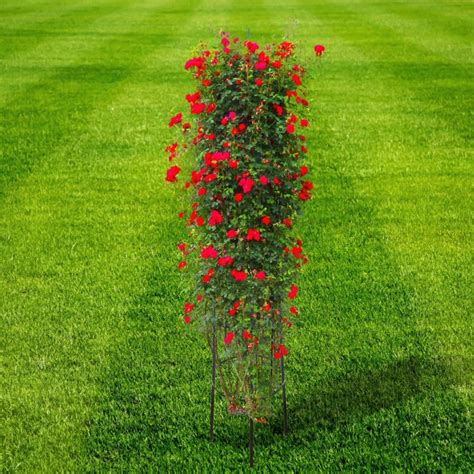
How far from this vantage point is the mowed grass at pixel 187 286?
4.66 m

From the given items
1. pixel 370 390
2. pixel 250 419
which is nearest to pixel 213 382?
pixel 250 419

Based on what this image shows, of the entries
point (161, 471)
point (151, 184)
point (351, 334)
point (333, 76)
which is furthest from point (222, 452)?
point (333, 76)

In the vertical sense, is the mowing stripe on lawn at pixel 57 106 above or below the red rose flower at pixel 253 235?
below

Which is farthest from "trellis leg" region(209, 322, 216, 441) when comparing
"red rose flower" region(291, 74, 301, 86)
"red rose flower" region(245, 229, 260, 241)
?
"red rose flower" region(291, 74, 301, 86)

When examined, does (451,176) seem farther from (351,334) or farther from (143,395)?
(143,395)

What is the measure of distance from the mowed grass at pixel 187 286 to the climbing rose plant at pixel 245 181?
0.36m

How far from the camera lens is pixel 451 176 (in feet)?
31.1

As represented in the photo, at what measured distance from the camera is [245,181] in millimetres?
3918

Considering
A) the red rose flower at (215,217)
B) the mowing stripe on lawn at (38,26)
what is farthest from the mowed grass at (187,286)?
the mowing stripe on lawn at (38,26)

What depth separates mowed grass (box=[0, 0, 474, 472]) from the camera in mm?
4656

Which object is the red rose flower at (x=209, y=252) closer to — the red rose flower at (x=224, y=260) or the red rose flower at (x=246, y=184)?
the red rose flower at (x=224, y=260)

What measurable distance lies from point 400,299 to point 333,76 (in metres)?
10.2

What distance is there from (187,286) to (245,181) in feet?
8.90

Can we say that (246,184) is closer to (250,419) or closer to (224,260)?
(224,260)
